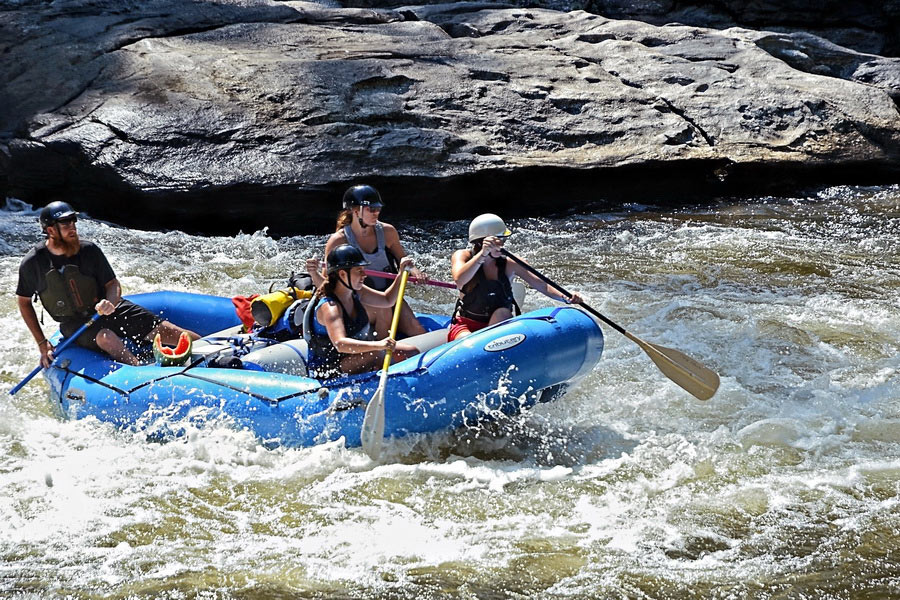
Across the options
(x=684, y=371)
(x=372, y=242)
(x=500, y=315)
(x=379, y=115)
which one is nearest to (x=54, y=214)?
(x=372, y=242)

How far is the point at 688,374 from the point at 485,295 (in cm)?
114

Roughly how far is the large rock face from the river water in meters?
3.06

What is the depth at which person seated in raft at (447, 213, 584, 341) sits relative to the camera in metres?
5.15

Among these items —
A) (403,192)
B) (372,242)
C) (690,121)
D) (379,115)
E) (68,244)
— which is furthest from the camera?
(690,121)

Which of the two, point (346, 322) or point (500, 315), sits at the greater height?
point (346, 322)

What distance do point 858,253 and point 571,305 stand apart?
4398 millimetres

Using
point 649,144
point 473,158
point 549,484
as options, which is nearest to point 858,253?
point 649,144

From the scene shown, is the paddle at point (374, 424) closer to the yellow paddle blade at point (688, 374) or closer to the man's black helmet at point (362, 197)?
the man's black helmet at point (362, 197)

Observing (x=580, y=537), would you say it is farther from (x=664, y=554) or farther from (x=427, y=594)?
(x=427, y=594)

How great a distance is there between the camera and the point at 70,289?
17.8 ft

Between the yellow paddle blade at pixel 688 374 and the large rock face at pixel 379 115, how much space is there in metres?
4.77

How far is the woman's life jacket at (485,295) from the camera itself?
5.21 m

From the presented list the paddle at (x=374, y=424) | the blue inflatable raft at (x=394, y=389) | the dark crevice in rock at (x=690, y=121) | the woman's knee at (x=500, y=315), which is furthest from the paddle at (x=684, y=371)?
the dark crevice in rock at (x=690, y=121)

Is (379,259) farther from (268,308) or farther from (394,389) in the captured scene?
(394,389)
